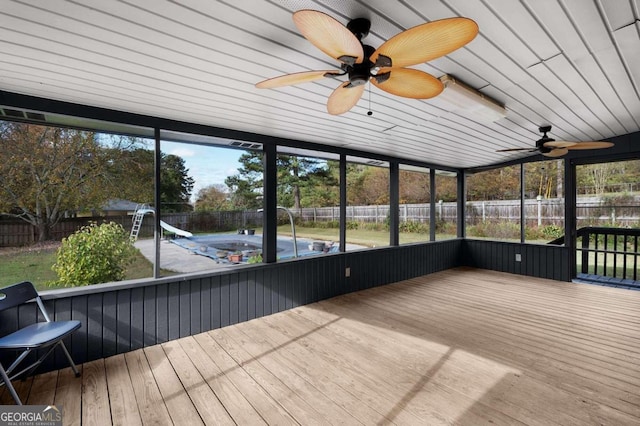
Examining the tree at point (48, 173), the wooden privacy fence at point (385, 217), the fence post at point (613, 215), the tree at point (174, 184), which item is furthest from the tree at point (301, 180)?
Answer: the fence post at point (613, 215)

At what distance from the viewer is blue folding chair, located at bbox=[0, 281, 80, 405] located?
1892mm

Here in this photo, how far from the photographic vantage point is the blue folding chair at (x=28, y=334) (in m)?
1.89

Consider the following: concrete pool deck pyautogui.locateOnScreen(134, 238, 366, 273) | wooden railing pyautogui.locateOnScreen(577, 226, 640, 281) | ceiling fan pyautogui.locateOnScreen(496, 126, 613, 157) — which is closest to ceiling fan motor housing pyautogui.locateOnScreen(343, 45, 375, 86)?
concrete pool deck pyautogui.locateOnScreen(134, 238, 366, 273)

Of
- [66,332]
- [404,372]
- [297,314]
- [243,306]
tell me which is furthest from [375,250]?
[66,332]

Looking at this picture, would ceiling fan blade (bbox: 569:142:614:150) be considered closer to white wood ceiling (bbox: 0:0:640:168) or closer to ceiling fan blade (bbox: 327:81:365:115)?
white wood ceiling (bbox: 0:0:640:168)

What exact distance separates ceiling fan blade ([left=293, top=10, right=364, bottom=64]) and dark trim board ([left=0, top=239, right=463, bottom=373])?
2616 mm

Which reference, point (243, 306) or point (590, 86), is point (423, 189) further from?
point (243, 306)

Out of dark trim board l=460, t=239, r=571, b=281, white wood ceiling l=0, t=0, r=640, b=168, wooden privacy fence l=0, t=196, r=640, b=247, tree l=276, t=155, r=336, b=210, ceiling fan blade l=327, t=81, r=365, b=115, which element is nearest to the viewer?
white wood ceiling l=0, t=0, r=640, b=168

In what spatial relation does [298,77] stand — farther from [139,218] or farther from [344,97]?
[139,218]

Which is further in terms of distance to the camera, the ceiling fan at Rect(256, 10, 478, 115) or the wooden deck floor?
the wooden deck floor

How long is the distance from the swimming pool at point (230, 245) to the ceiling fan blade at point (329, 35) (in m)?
2.81

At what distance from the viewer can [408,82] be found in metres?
1.68

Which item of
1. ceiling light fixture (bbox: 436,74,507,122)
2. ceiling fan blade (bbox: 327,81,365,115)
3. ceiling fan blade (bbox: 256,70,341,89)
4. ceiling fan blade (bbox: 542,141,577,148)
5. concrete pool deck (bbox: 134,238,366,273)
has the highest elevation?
ceiling light fixture (bbox: 436,74,507,122)

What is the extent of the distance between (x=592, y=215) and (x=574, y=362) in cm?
363
